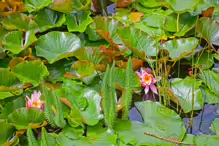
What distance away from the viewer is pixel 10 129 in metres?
1.77

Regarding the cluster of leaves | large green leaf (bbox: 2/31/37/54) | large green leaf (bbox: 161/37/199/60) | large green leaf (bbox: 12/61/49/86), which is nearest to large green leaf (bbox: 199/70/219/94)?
the cluster of leaves

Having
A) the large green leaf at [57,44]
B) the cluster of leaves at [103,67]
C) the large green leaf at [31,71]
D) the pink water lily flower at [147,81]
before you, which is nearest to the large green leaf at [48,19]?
the cluster of leaves at [103,67]

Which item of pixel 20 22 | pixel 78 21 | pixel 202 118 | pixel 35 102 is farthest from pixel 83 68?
pixel 202 118

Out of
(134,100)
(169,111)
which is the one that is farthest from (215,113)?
(134,100)

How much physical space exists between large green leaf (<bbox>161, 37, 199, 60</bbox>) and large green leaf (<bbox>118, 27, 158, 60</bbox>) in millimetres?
64

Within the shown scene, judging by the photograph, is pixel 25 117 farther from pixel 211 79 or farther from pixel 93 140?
pixel 211 79

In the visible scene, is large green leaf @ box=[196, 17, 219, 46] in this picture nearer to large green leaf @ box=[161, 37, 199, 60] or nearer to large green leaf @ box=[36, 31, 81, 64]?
large green leaf @ box=[161, 37, 199, 60]

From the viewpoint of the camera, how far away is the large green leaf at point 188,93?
1899mm

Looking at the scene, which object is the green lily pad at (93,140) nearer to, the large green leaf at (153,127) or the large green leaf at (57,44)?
the large green leaf at (153,127)

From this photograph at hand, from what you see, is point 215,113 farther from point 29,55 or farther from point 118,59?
point 29,55

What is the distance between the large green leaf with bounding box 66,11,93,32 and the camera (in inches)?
89.4

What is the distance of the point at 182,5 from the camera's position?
7.47 ft

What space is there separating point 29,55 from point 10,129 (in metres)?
0.48

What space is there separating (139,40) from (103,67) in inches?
11.6
